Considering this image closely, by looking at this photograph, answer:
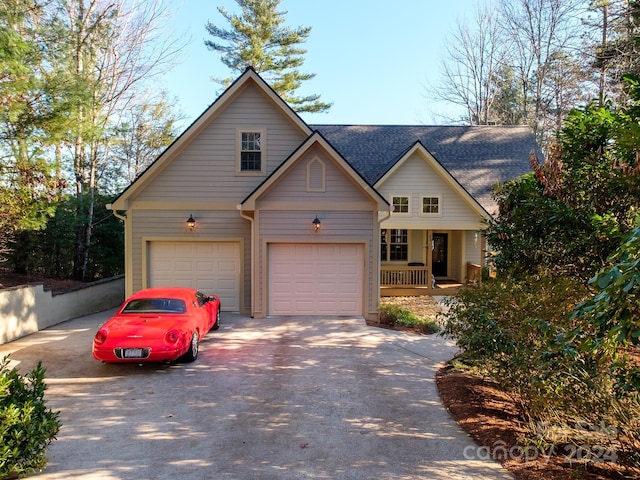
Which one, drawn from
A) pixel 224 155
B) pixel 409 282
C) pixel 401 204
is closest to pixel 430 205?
pixel 401 204

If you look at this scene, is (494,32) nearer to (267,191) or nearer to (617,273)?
(267,191)

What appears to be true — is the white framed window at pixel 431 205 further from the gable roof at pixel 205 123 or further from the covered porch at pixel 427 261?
the gable roof at pixel 205 123

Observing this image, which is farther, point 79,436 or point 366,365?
point 366,365

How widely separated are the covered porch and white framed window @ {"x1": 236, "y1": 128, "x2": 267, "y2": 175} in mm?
7448

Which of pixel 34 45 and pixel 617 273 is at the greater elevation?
pixel 34 45

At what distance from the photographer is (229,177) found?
1273 cm

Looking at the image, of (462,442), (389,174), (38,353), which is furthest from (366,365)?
(389,174)

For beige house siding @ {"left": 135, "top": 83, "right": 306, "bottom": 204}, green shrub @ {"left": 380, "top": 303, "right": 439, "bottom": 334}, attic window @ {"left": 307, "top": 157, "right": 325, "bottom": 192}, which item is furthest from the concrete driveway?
beige house siding @ {"left": 135, "top": 83, "right": 306, "bottom": 204}

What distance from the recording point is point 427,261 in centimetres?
1797

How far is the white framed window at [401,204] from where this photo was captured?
17.5 m

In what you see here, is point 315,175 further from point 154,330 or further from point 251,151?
point 154,330

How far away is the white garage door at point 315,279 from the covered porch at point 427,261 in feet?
18.2

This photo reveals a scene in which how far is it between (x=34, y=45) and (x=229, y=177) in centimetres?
600

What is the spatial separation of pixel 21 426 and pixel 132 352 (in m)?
3.26
